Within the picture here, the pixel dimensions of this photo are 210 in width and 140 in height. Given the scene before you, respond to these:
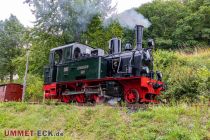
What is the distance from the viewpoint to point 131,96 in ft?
39.3

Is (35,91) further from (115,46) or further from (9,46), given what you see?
(9,46)

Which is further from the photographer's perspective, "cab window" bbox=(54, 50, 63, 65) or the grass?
"cab window" bbox=(54, 50, 63, 65)

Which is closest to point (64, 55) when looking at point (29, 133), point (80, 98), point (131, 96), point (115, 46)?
point (80, 98)

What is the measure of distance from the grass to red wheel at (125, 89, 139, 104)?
2932 millimetres

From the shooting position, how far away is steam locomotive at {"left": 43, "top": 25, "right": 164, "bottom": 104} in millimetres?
12016

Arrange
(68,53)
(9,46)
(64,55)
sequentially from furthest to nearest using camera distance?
1. (9,46)
2. (64,55)
3. (68,53)

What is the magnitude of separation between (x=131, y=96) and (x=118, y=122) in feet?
14.3

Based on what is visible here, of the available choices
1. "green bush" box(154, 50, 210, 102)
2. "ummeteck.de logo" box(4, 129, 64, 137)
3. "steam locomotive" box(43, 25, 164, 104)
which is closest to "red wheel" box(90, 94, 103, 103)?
"steam locomotive" box(43, 25, 164, 104)

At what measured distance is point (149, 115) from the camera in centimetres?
778

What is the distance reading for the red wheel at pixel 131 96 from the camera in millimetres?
11770

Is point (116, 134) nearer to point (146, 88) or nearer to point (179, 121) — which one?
point (179, 121)

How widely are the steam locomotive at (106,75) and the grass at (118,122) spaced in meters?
3.02

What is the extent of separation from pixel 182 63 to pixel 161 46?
15.1 m

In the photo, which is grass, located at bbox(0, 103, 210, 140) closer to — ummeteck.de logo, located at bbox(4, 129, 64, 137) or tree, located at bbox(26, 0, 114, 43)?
ummeteck.de logo, located at bbox(4, 129, 64, 137)
